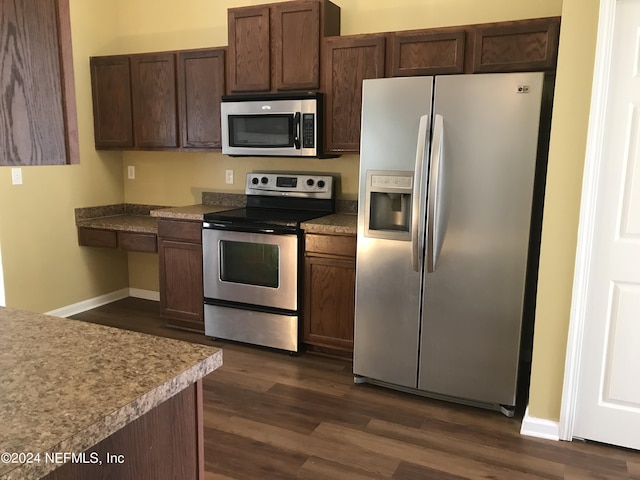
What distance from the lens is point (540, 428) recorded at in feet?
8.76

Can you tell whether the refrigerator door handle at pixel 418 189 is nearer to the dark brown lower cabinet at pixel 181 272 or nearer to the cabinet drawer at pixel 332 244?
the cabinet drawer at pixel 332 244

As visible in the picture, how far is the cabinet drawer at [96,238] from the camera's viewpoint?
4.28 meters

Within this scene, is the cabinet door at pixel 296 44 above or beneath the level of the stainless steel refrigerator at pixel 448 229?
above

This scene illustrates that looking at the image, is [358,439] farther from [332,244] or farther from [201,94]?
[201,94]

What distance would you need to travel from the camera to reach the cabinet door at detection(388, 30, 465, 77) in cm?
311

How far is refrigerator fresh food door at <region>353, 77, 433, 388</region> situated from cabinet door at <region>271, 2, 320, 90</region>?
0.77 meters

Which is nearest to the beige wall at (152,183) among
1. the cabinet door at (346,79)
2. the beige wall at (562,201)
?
the beige wall at (562,201)

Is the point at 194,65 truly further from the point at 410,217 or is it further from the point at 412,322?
the point at 412,322

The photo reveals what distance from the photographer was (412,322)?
9.78 ft

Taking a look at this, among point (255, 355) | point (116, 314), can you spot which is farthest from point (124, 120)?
point (255, 355)

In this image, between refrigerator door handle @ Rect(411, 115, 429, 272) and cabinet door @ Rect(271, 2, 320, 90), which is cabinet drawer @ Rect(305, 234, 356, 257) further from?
cabinet door @ Rect(271, 2, 320, 90)

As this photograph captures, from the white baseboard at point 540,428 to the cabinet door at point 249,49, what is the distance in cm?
262

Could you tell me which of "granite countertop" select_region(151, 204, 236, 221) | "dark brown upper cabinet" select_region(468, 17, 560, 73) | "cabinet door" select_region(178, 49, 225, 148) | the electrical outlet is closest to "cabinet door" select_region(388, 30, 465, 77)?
"dark brown upper cabinet" select_region(468, 17, 560, 73)

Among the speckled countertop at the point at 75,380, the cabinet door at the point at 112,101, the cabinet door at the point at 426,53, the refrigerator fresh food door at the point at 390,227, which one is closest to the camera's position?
the speckled countertop at the point at 75,380
